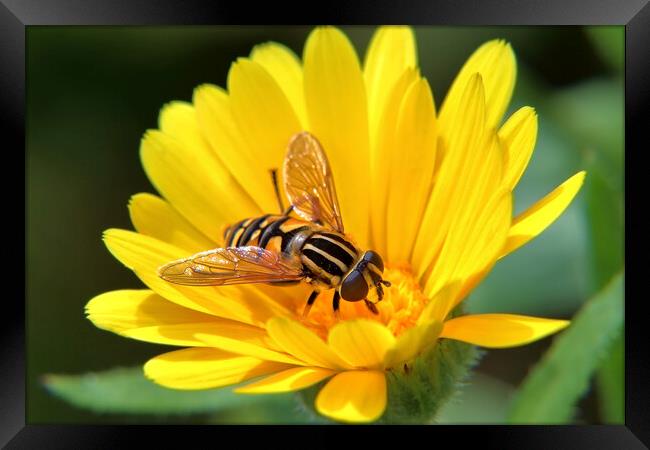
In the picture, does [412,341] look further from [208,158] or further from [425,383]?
[208,158]

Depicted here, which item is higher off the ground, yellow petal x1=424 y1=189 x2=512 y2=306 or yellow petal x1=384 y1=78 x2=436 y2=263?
yellow petal x1=384 y1=78 x2=436 y2=263

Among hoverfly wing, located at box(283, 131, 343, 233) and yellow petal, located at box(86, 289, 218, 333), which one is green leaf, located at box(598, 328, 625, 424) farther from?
yellow petal, located at box(86, 289, 218, 333)

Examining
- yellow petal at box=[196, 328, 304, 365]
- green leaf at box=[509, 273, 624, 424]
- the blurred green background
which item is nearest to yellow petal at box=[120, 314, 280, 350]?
yellow petal at box=[196, 328, 304, 365]

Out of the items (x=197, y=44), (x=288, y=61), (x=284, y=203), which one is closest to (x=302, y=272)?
(x=284, y=203)

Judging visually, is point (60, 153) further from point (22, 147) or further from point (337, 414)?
point (337, 414)

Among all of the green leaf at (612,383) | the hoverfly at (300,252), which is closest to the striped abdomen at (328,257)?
the hoverfly at (300,252)
